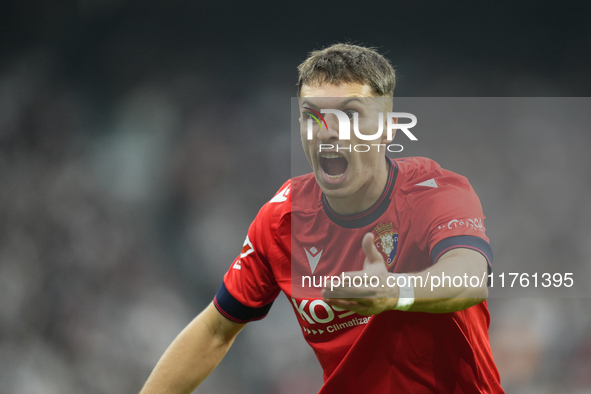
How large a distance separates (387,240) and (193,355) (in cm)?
73

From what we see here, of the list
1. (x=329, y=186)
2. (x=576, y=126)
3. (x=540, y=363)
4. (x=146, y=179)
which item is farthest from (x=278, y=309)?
(x=576, y=126)

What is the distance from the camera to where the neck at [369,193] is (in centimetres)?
130

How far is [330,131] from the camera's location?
4.10 feet

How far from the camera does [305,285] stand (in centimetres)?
138

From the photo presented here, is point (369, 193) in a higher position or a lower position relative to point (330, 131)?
lower

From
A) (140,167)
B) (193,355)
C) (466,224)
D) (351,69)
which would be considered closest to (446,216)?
(466,224)

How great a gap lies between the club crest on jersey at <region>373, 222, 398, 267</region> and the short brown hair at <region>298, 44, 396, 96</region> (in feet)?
1.27

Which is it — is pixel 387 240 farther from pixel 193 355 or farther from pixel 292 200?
pixel 193 355

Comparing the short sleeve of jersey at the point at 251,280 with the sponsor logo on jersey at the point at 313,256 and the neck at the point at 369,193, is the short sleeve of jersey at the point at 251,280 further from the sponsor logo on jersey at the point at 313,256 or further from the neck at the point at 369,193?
the neck at the point at 369,193

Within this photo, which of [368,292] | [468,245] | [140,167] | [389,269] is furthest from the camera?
[140,167]

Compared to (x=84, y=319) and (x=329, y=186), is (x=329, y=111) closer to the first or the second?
(x=329, y=186)

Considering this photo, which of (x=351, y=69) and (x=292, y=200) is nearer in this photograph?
(x=351, y=69)

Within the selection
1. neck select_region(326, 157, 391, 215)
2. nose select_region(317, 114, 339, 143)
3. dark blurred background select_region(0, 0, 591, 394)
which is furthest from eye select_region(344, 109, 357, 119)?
dark blurred background select_region(0, 0, 591, 394)

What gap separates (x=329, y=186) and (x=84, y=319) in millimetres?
2326
